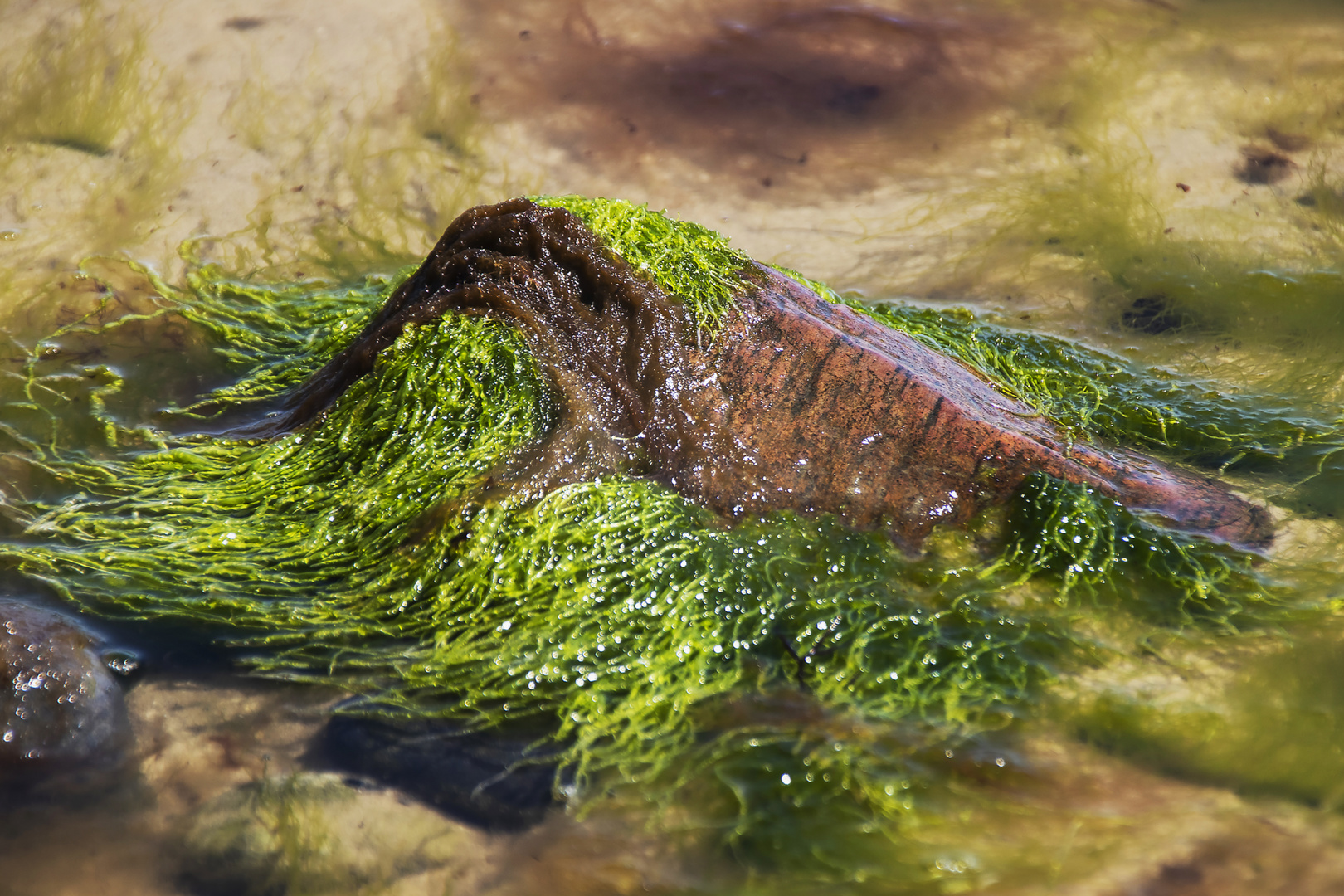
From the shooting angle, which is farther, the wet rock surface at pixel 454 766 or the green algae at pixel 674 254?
the green algae at pixel 674 254

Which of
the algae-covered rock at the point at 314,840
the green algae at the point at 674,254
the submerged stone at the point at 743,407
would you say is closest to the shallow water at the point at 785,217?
the algae-covered rock at the point at 314,840

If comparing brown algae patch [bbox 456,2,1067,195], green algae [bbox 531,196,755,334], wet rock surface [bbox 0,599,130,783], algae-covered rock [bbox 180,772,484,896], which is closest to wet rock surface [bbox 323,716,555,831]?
algae-covered rock [bbox 180,772,484,896]

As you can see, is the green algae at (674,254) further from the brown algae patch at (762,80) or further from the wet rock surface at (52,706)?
the brown algae patch at (762,80)

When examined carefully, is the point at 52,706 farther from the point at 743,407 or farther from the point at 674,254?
the point at 674,254

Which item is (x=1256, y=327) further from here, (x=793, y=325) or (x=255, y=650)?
(x=255, y=650)

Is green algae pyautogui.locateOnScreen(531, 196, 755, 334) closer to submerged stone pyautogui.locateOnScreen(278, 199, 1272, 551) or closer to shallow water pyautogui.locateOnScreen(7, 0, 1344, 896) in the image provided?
submerged stone pyautogui.locateOnScreen(278, 199, 1272, 551)

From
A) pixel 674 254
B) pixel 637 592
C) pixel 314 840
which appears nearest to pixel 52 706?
pixel 314 840

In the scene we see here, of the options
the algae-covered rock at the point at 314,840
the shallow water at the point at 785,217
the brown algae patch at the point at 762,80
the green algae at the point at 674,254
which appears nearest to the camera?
the algae-covered rock at the point at 314,840

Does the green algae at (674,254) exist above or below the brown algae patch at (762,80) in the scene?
below
